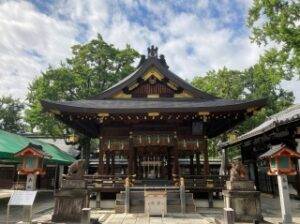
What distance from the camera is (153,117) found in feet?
51.1

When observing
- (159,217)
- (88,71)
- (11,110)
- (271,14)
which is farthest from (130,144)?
(11,110)

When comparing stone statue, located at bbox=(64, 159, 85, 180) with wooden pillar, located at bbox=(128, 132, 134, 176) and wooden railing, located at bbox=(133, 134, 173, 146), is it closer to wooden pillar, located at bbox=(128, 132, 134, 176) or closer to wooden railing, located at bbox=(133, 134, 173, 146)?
wooden pillar, located at bbox=(128, 132, 134, 176)

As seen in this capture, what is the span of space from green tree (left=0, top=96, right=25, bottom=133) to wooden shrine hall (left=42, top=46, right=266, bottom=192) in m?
46.2

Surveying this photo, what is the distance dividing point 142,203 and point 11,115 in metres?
52.9

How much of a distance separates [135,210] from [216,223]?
4409mm

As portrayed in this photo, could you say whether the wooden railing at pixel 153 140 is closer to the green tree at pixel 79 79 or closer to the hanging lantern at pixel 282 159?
the hanging lantern at pixel 282 159

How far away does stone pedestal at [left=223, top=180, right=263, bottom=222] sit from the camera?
1080 centimetres

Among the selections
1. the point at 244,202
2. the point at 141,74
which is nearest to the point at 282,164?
the point at 244,202

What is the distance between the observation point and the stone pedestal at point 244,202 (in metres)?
10.8

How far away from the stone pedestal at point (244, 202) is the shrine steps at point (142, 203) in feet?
9.16

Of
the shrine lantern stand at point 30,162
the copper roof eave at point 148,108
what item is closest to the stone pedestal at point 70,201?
the shrine lantern stand at point 30,162

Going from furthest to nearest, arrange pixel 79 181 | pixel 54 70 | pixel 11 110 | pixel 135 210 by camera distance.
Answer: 1. pixel 11 110
2. pixel 54 70
3. pixel 135 210
4. pixel 79 181

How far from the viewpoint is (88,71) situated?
105ft

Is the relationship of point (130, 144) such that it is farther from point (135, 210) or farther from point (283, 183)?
point (283, 183)
